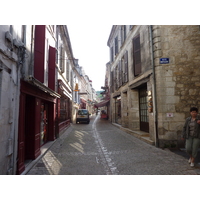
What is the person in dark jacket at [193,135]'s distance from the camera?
3.99 meters

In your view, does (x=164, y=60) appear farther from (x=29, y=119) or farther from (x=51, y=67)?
(x=29, y=119)

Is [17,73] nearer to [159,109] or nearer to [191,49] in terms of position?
[159,109]

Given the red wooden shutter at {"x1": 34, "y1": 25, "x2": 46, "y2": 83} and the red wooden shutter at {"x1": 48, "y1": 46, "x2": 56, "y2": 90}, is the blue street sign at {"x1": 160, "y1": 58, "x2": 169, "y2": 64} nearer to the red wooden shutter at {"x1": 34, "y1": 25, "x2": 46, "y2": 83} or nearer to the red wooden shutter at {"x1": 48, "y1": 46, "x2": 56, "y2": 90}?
the red wooden shutter at {"x1": 34, "y1": 25, "x2": 46, "y2": 83}

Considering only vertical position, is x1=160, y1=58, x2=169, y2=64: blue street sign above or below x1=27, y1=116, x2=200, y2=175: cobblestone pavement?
above

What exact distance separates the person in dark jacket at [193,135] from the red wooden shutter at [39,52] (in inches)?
210

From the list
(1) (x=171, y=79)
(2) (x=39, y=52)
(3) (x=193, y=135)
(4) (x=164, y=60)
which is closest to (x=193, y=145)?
(3) (x=193, y=135)

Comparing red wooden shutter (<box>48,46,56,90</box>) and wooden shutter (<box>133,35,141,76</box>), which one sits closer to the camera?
red wooden shutter (<box>48,46,56,90</box>)

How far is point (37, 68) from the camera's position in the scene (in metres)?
5.38

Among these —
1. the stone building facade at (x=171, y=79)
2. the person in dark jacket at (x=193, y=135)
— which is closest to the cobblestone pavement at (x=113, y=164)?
the person in dark jacket at (x=193, y=135)

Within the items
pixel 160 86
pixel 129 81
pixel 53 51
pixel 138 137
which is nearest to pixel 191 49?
pixel 160 86

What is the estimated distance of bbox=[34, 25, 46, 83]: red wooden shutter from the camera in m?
5.33

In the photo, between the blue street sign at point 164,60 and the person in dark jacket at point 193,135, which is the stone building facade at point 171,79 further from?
the person in dark jacket at point 193,135

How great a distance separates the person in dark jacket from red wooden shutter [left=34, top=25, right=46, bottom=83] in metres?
5.32

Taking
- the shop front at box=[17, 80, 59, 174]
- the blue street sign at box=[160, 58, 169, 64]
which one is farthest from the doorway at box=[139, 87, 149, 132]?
the shop front at box=[17, 80, 59, 174]
